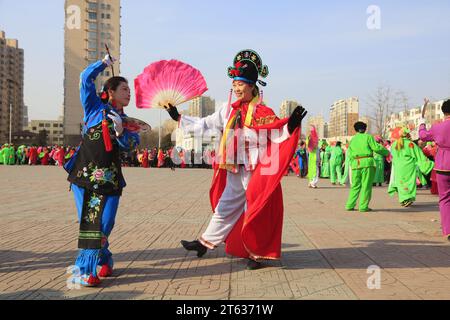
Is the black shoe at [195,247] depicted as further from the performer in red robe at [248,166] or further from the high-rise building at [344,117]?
the high-rise building at [344,117]

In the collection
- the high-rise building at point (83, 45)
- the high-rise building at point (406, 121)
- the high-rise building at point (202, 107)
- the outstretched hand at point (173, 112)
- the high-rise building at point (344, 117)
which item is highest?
the high-rise building at point (83, 45)

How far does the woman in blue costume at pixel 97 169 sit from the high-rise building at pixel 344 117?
57395mm

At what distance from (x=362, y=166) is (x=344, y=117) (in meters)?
57.8

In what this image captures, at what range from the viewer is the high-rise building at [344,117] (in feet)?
206

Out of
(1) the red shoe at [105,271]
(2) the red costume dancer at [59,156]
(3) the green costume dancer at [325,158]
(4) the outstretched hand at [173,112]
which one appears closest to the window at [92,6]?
(2) the red costume dancer at [59,156]

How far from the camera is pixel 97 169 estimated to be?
4.72 m

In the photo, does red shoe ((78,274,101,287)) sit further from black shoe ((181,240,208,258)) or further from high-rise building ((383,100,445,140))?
high-rise building ((383,100,445,140))

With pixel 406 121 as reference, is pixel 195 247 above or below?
below

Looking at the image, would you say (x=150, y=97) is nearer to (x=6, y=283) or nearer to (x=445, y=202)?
(x=6, y=283)

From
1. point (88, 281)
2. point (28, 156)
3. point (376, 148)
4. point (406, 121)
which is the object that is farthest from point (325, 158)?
point (28, 156)

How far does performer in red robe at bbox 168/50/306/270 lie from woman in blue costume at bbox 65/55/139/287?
0.89 meters

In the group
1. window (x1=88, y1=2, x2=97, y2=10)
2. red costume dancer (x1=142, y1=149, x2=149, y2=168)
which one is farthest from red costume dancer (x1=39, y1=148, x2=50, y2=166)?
window (x1=88, y1=2, x2=97, y2=10)

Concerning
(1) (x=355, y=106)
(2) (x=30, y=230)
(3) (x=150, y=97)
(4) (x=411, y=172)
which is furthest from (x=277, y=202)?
(1) (x=355, y=106)

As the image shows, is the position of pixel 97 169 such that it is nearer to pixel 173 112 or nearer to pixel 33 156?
pixel 173 112
